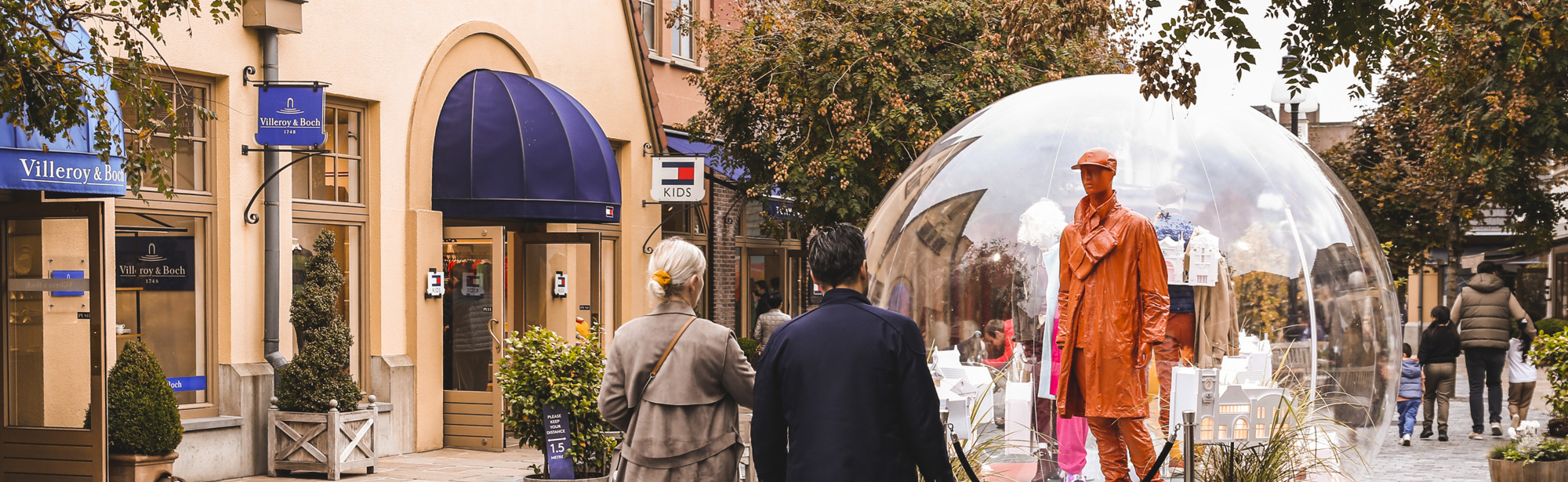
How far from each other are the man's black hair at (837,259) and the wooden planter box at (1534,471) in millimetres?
7464

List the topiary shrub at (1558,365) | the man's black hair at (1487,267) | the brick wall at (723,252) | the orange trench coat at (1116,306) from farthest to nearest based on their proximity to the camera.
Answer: the brick wall at (723,252) < the man's black hair at (1487,267) < the topiary shrub at (1558,365) < the orange trench coat at (1116,306)

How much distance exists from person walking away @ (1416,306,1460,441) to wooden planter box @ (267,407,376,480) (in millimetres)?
10657

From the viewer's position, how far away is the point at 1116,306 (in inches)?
292

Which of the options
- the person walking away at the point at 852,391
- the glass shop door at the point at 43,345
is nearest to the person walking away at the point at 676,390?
the person walking away at the point at 852,391

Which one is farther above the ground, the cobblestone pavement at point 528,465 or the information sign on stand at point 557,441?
the information sign on stand at point 557,441

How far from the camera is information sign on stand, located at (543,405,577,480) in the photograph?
32.9 feet

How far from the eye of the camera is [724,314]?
2173cm

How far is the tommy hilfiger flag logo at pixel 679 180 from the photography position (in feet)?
57.2

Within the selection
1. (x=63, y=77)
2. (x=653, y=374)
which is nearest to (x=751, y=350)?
(x=63, y=77)

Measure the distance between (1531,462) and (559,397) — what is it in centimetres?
671

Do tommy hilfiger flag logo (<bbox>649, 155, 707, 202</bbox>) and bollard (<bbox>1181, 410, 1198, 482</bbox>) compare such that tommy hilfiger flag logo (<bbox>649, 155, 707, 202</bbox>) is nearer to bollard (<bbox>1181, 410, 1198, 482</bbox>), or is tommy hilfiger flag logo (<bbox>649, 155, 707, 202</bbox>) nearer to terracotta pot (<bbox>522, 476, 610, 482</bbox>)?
terracotta pot (<bbox>522, 476, 610, 482</bbox>)

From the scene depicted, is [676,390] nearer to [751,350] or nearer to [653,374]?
[653,374]

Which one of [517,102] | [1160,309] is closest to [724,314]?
[517,102]

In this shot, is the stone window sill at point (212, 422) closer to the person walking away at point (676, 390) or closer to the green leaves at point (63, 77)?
the green leaves at point (63, 77)
